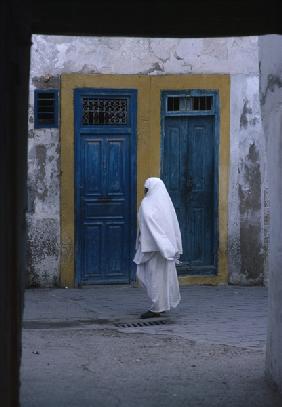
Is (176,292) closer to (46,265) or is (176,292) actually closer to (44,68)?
(46,265)

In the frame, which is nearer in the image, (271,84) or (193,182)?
(271,84)

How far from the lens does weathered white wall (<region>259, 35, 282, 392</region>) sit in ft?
25.7

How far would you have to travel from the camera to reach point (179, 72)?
47.5 ft

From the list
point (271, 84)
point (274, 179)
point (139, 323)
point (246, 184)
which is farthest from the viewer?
point (246, 184)

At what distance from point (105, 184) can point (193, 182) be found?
1.27 meters

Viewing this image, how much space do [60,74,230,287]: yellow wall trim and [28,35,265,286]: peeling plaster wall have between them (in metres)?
0.10

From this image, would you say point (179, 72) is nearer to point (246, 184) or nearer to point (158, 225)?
point (246, 184)

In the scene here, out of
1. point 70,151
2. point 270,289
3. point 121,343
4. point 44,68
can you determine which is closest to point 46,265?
point 70,151

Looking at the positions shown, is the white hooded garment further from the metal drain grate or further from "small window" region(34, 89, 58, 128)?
"small window" region(34, 89, 58, 128)

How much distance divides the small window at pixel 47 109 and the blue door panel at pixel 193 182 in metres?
1.55

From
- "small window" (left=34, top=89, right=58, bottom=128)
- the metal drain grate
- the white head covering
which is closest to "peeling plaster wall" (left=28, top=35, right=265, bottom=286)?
"small window" (left=34, top=89, right=58, bottom=128)

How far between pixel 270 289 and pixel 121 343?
243 centimetres

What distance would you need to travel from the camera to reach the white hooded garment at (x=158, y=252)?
11539mm

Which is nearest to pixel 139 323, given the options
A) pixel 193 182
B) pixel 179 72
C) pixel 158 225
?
pixel 158 225
